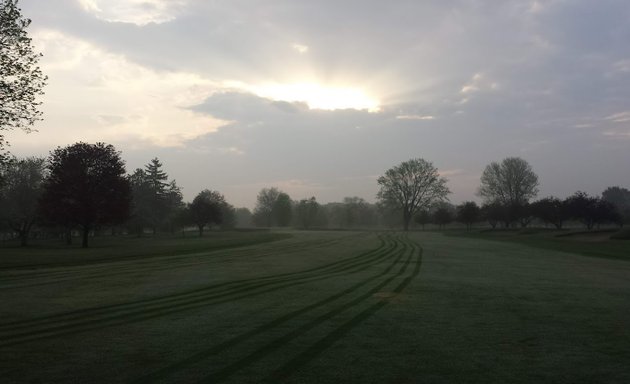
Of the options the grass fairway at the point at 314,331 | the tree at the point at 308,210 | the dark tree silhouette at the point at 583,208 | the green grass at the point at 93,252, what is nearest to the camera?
the grass fairway at the point at 314,331

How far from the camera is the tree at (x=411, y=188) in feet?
382

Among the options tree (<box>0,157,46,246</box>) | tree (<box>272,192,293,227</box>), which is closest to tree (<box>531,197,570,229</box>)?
tree (<box>0,157,46,246</box>)

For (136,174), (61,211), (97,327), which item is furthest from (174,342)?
(136,174)

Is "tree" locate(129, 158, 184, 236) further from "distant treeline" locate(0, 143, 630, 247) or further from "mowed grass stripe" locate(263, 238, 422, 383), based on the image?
"mowed grass stripe" locate(263, 238, 422, 383)

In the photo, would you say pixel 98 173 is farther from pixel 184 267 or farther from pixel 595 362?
pixel 595 362

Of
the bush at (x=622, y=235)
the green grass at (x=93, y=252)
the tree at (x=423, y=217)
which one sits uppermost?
the tree at (x=423, y=217)

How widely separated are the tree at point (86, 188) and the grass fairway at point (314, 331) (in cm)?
3695

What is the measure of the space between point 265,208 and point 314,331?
6405 inches

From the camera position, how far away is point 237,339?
859 centimetres

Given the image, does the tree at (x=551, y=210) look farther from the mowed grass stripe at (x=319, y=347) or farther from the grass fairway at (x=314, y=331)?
the mowed grass stripe at (x=319, y=347)

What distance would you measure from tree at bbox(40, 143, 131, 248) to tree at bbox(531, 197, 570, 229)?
69.5 m

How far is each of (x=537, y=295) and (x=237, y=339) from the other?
9.96 metres

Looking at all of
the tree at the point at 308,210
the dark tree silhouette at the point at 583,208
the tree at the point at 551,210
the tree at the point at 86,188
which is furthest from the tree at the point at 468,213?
the tree at the point at 308,210

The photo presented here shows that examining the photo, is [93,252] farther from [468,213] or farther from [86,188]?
[468,213]
